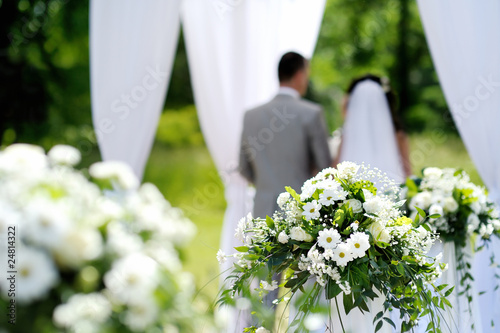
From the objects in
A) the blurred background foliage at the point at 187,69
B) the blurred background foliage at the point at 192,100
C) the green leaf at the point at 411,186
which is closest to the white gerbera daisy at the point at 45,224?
the green leaf at the point at 411,186

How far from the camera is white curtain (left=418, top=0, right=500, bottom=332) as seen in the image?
2.92 meters

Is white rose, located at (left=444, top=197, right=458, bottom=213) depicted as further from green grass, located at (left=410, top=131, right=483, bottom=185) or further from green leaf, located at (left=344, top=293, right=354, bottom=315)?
green grass, located at (left=410, top=131, right=483, bottom=185)

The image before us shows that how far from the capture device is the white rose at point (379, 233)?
4.71ft

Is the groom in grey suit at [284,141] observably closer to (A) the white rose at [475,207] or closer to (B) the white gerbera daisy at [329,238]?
(A) the white rose at [475,207]

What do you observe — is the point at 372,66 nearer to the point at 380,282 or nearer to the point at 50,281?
the point at 380,282

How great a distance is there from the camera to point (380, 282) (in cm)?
142

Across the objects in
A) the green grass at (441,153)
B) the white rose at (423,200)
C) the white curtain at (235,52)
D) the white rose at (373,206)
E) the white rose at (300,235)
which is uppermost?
the green grass at (441,153)

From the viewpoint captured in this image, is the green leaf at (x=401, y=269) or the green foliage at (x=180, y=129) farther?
the green foliage at (x=180, y=129)

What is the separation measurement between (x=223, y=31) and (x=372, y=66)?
673 centimetres

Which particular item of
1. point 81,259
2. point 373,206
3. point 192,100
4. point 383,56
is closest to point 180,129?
point 192,100

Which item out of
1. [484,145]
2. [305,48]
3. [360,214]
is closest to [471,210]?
[360,214]

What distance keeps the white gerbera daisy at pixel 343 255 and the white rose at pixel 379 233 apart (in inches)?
4.7

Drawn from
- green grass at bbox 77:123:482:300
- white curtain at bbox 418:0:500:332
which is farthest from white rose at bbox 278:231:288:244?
green grass at bbox 77:123:482:300

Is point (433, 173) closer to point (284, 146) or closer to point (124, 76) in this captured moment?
point (284, 146)
